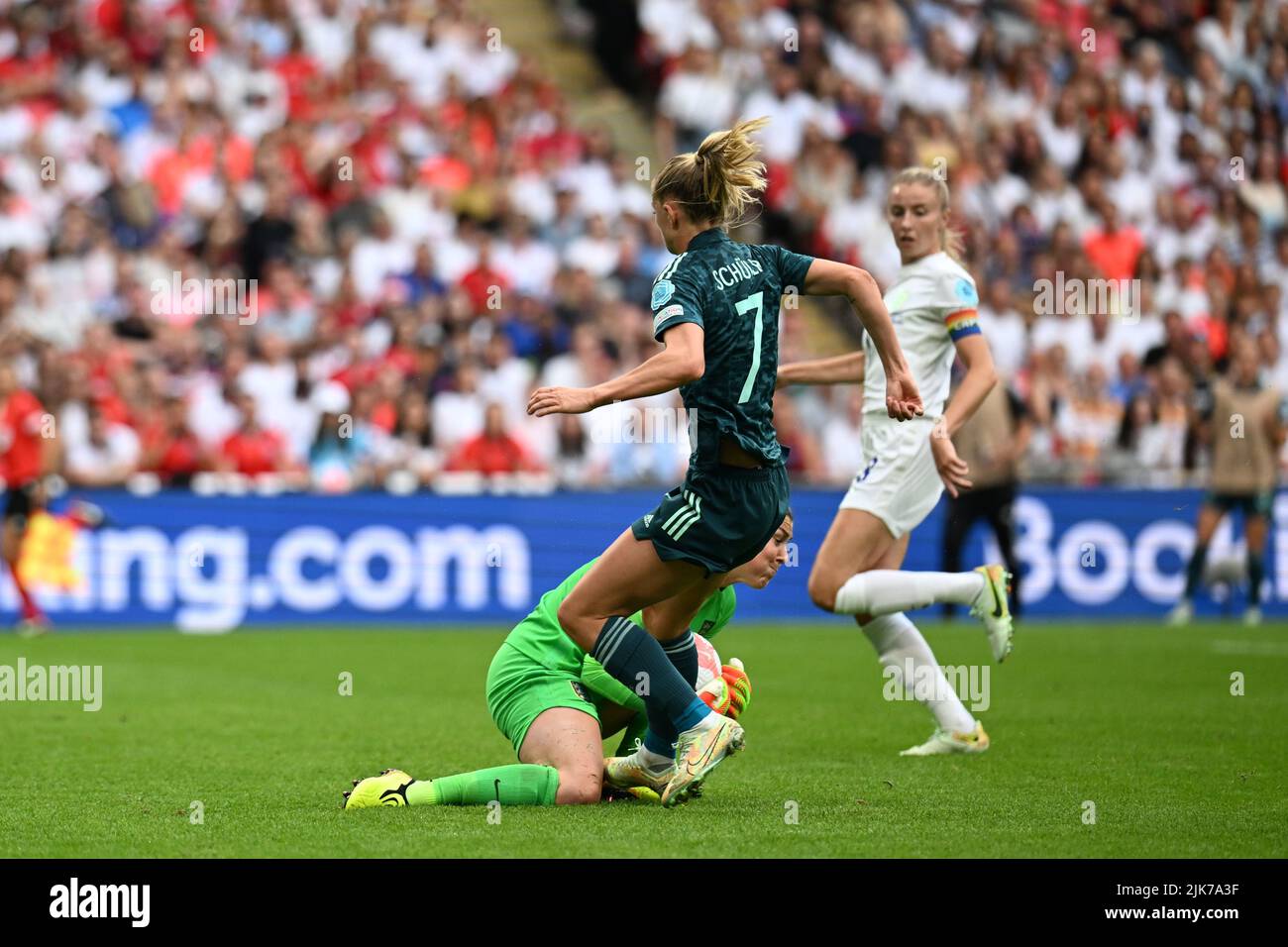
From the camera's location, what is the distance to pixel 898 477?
27.6 feet

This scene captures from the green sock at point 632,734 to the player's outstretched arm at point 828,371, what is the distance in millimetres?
1758

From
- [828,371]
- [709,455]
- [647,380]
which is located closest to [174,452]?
[828,371]

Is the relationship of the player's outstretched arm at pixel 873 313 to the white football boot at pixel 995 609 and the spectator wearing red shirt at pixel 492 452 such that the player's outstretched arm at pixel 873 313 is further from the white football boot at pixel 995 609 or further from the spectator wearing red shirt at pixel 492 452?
the spectator wearing red shirt at pixel 492 452

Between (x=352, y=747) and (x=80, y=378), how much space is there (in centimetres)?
912

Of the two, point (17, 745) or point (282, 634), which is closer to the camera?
point (17, 745)

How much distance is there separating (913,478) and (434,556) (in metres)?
8.66

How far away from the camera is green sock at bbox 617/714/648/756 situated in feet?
23.2

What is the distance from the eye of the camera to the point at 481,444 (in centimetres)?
1688

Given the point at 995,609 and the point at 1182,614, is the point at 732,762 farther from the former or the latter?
the point at 1182,614

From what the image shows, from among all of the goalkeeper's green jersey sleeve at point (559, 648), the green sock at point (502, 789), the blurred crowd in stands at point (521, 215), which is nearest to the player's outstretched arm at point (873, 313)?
the goalkeeper's green jersey sleeve at point (559, 648)
